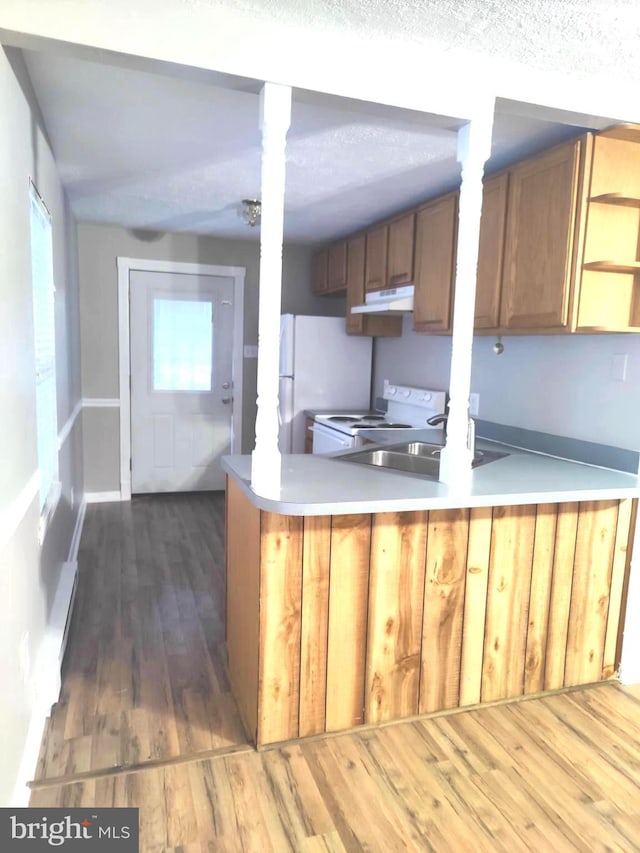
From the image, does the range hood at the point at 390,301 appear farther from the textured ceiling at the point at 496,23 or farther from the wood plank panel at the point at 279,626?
the wood plank panel at the point at 279,626

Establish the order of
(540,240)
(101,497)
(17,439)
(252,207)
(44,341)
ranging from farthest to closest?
(101,497), (252,207), (44,341), (540,240), (17,439)

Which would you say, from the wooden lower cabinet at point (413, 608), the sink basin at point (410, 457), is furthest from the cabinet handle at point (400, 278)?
the wooden lower cabinet at point (413, 608)

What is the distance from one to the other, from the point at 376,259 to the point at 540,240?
64.2 inches

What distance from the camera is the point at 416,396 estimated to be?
3.97m

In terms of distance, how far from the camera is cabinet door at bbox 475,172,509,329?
2672 mm

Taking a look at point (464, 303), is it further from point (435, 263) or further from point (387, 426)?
point (387, 426)

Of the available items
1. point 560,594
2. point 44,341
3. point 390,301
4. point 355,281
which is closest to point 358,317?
point 355,281

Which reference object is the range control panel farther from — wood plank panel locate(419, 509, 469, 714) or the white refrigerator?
wood plank panel locate(419, 509, 469, 714)

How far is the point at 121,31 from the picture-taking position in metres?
1.65

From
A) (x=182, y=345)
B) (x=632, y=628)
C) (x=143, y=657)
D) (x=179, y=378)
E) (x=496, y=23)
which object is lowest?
(x=143, y=657)

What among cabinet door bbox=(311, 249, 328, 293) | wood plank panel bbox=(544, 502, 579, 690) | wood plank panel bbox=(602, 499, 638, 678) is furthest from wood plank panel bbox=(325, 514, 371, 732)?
cabinet door bbox=(311, 249, 328, 293)

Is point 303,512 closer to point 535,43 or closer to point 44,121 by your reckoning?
point 535,43

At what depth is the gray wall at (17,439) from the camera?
63.6 inches

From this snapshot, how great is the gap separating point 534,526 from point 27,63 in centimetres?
242
